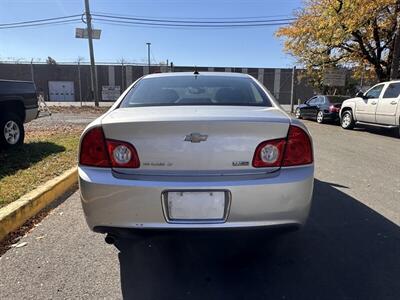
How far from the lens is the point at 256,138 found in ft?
8.75

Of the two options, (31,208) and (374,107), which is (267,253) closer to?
(31,208)

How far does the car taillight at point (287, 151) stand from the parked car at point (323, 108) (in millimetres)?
13864

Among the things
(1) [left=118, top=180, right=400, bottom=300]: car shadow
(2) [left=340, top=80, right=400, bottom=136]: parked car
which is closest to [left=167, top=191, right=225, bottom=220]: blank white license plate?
(1) [left=118, top=180, right=400, bottom=300]: car shadow

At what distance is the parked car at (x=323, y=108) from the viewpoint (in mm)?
15820

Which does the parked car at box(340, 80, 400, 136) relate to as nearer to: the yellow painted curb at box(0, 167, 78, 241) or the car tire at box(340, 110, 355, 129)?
the car tire at box(340, 110, 355, 129)

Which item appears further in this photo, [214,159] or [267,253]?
[267,253]

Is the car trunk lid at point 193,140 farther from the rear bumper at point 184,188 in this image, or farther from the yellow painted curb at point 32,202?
the yellow painted curb at point 32,202

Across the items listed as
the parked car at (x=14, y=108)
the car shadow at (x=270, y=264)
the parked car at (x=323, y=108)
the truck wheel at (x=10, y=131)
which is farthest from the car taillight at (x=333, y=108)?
the car shadow at (x=270, y=264)

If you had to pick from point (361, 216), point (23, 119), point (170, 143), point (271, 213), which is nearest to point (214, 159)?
point (170, 143)

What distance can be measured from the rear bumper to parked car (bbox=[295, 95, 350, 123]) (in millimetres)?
14051

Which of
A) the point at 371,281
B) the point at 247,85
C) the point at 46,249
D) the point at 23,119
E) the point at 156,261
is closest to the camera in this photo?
the point at 371,281

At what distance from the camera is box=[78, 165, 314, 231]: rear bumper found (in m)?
2.58

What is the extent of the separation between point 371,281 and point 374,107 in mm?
10571

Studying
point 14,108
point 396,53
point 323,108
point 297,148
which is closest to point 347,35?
point 396,53
